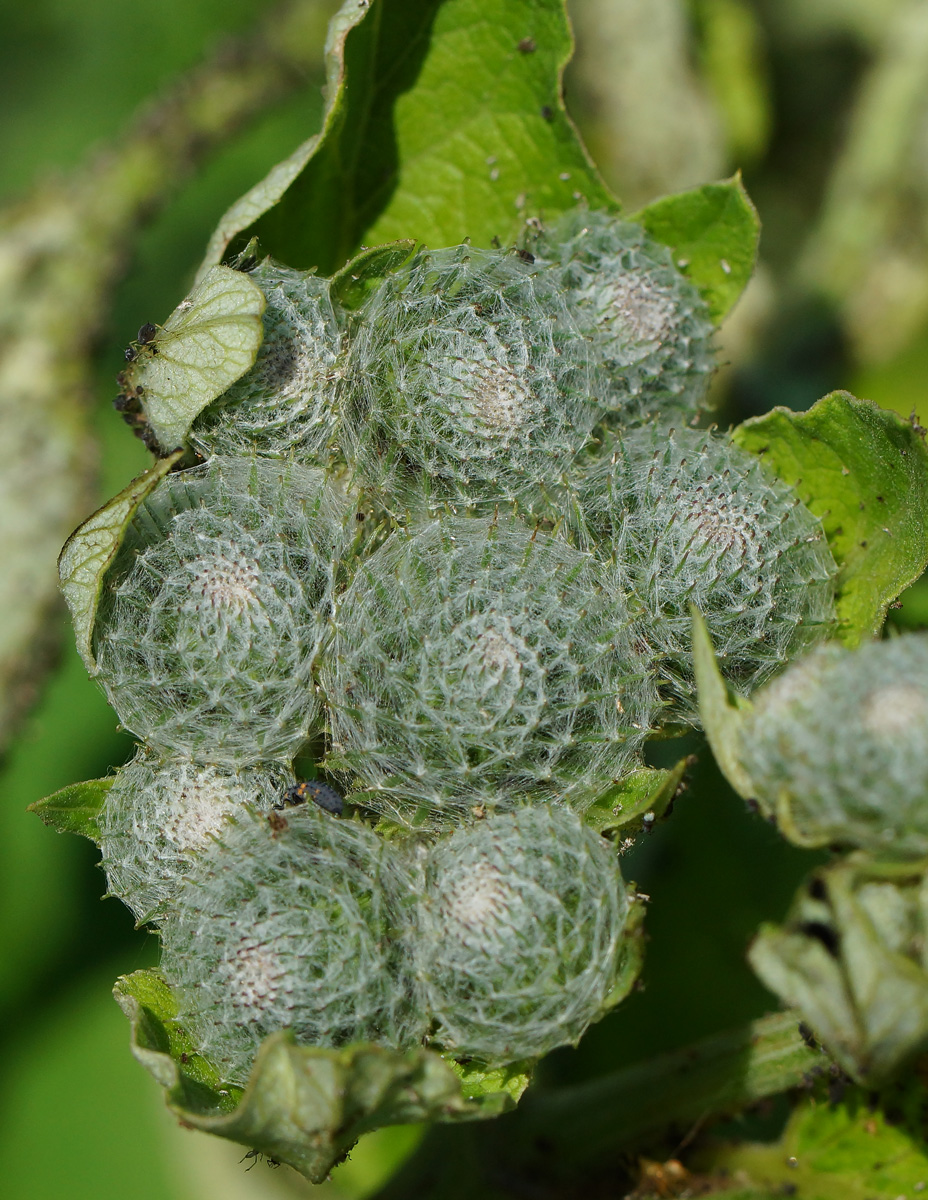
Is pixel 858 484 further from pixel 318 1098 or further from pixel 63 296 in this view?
pixel 63 296

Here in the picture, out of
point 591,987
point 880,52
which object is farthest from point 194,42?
point 591,987

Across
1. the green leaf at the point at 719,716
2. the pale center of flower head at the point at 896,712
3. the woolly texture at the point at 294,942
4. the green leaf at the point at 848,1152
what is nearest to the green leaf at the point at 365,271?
the green leaf at the point at 719,716

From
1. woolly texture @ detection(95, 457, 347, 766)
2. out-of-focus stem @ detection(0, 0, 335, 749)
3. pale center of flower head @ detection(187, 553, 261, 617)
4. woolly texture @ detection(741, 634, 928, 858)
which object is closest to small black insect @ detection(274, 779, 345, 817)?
woolly texture @ detection(95, 457, 347, 766)

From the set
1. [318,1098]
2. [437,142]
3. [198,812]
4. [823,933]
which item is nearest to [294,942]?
[318,1098]

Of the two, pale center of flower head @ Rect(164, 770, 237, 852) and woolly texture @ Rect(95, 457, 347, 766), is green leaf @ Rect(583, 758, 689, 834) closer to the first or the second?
woolly texture @ Rect(95, 457, 347, 766)

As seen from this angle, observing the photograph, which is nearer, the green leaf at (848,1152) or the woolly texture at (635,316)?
the woolly texture at (635,316)

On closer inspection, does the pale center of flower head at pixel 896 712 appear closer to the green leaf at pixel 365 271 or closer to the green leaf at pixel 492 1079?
the green leaf at pixel 492 1079
